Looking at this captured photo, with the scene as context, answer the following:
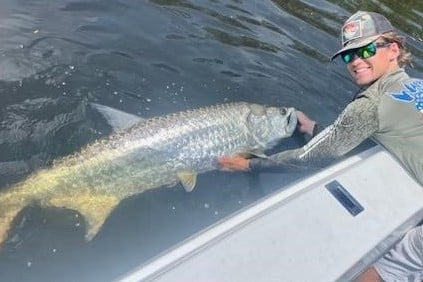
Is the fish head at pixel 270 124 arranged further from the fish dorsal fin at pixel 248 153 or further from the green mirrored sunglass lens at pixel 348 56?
the green mirrored sunglass lens at pixel 348 56

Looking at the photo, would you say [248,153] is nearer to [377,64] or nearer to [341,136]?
[341,136]

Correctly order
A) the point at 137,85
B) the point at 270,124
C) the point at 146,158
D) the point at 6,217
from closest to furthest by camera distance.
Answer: the point at 6,217
the point at 146,158
the point at 270,124
the point at 137,85

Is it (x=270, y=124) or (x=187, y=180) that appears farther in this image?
(x=270, y=124)

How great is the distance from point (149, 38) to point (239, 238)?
15.0 feet

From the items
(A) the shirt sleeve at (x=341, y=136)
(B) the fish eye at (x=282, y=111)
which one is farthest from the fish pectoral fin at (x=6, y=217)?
(B) the fish eye at (x=282, y=111)

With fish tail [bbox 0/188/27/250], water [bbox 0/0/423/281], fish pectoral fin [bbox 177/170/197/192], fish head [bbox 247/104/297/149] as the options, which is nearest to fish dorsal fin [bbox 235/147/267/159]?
fish head [bbox 247/104/297/149]

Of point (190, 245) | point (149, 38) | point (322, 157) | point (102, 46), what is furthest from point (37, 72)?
point (190, 245)

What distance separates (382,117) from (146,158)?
1.96m

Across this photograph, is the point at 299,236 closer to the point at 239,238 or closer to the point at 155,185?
the point at 239,238

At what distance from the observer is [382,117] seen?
4.07 meters

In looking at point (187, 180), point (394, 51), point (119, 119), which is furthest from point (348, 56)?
point (119, 119)

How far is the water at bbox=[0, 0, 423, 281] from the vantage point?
4.12 metres

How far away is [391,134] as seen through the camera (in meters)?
4.13

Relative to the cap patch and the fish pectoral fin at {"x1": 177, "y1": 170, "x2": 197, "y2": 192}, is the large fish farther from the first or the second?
the cap patch
